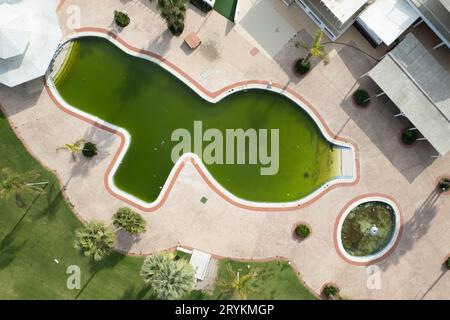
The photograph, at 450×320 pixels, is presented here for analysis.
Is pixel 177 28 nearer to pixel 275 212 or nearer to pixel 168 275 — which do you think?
pixel 275 212

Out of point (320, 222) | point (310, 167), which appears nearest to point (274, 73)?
point (310, 167)

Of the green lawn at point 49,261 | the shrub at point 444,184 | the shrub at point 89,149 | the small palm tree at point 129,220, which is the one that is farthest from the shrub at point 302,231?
the shrub at point 89,149

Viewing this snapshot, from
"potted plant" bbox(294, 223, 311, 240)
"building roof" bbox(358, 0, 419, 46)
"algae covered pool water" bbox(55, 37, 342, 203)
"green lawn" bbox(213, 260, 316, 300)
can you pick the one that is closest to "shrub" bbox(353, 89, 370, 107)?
"algae covered pool water" bbox(55, 37, 342, 203)

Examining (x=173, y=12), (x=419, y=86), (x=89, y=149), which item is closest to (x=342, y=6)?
(x=419, y=86)

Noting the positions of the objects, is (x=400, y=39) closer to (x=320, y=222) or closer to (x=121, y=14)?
(x=320, y=222)

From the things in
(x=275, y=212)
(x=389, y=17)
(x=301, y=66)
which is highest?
(x=389, y=17)
